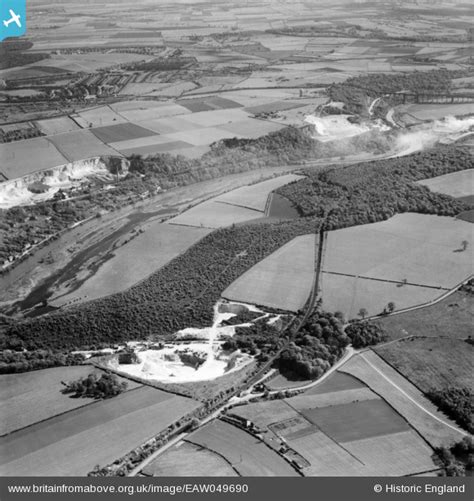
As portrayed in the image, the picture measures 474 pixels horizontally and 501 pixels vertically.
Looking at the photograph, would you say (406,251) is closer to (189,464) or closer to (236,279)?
(236,279)

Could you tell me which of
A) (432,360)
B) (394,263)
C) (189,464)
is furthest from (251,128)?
(189,464)

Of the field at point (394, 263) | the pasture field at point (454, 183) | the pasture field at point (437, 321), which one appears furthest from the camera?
the pasture field at point (454, 183)

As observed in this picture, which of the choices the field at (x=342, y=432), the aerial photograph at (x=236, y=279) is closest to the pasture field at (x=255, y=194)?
the aerial photograph at (x=236, y=279)

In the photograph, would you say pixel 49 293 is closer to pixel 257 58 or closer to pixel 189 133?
pixel 189 133

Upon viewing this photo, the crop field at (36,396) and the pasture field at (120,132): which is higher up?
the pasture field at (120,132)

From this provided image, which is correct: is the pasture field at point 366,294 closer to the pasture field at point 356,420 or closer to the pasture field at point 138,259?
the pasture field at point 356,420

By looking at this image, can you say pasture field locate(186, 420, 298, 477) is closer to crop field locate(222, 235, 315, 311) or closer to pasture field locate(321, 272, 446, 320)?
crop field locate(222, 235, 315, 311)

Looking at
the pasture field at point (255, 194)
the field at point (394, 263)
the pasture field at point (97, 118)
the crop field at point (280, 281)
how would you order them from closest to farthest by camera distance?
the crop field at point (280, 281) → the field at point (394, 263) → the pasture field at point (255, 194) → the pasture field at point (97, 118)
